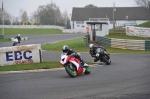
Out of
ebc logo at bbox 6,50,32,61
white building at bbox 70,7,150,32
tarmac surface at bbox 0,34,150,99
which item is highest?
white building at bbox 70,7,150,32

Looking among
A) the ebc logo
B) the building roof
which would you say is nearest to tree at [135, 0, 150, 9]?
the building roof

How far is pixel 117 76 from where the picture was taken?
11422 mm

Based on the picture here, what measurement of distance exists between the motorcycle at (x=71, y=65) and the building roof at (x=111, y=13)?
7867 cm

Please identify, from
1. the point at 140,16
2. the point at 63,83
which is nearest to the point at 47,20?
the point at 140,16

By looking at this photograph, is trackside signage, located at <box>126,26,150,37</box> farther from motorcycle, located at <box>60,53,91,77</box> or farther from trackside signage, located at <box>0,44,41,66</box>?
motorcycle, located at <box>60,53,91,77</box>

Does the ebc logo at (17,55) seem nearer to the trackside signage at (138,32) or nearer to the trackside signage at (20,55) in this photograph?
the trackside signage at (20,55)

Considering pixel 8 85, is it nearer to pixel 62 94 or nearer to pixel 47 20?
pixel 62 94

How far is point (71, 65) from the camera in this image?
1177 centimetres

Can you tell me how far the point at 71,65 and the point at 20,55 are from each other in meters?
4.92

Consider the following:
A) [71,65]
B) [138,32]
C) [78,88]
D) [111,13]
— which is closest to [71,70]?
[71,65]

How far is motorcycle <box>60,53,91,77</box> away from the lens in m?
11.5

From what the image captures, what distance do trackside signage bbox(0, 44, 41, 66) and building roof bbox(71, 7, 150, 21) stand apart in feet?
246

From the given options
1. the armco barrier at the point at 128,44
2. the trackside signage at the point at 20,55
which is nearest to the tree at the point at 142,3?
the armco barrier at the point at 128,44

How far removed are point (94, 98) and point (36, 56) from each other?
9321 mm
